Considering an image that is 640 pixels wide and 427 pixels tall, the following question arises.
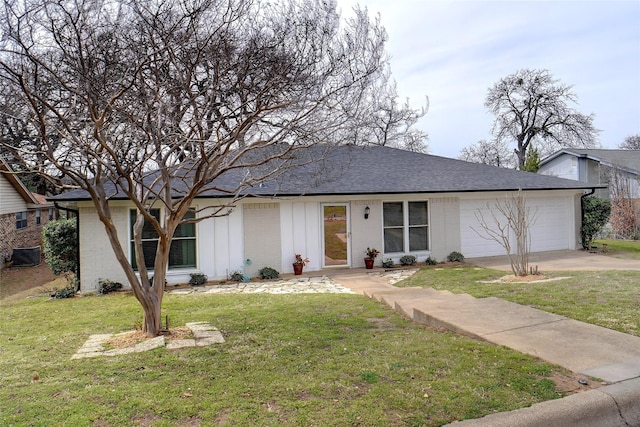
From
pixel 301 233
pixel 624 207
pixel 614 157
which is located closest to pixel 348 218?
pixel 301 233

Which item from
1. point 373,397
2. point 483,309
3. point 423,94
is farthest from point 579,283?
point 373,397

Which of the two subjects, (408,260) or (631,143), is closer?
(408,260)

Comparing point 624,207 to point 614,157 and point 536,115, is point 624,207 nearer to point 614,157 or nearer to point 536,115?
point 614,157

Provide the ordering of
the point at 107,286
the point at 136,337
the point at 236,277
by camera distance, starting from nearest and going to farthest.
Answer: the point at 136,337
the point at 107,286
the point at 236,277

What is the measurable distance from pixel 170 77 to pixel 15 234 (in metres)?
18.4

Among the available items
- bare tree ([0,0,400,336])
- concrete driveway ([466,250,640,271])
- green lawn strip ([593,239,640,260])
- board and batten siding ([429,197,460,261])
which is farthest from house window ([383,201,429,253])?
bare tree ([0,0,400,336])

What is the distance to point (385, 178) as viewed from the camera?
547 inches

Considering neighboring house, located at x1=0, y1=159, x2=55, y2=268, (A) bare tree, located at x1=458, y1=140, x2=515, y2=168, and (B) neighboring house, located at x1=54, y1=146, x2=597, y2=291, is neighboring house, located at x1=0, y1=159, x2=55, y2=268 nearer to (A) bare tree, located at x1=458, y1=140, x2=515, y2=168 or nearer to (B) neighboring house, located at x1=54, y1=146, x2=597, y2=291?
(B) neighboring house, located at x1=54, y1=146, x2=597, y2=291

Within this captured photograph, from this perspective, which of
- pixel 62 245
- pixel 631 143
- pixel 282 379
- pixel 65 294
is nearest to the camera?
pixel 282 379

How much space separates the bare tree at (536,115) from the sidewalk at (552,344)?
102 feet

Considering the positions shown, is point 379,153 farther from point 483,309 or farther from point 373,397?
point 373,397

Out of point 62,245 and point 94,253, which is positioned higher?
point 62,245

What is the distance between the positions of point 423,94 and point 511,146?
106ft

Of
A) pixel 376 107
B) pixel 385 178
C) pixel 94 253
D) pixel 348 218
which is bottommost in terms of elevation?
pixel 94 253
